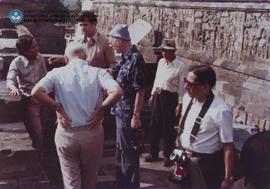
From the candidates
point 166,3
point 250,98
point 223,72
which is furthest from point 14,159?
point 166,3

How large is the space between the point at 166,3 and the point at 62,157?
742cm

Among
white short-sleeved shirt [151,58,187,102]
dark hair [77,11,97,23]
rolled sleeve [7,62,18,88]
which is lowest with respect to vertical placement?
white short-sleeved shirt [151,58,187,102]

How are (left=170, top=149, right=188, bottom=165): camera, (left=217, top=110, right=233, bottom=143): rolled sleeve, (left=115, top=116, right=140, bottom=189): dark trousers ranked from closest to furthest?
(left=217, top=110, right=233, bottom=143): rolled sleeve, (left=170, top=149, right=188, bottom=165): camera, (left=115, top=116, right=140, bottom=189): dark trousers

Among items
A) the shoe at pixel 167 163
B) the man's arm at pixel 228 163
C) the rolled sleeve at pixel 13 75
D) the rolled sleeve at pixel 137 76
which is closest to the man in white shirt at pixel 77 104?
the rolled sleeve at pixel 137 76

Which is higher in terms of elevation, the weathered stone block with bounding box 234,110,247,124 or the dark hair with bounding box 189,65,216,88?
the dark hair with bounding box 189,65,216,88

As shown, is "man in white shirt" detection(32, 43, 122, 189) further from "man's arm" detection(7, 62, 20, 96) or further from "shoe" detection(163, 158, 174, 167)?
"shoe" detection(163, 158, 174, 167)

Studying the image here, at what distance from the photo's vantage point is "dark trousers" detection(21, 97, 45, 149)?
5109 mm

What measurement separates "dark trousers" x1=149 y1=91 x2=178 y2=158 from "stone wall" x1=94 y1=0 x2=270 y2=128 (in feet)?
5.03

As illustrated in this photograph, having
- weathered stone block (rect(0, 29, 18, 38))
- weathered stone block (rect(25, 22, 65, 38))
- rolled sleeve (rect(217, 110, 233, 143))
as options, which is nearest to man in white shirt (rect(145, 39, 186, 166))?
rolled sleeve (rect(217, 110, 233, 143))

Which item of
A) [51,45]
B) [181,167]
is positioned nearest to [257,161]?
[181,167]

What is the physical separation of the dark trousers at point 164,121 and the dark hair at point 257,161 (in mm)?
2508

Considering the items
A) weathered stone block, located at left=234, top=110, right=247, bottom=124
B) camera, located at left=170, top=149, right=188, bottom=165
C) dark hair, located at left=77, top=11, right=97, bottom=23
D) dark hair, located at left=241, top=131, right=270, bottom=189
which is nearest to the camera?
camera, located at left=170, top=149, right=188, bottom=165

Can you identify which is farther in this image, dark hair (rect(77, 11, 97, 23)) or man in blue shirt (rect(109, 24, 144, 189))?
dark hair (rect(77, 11, 97, 23))

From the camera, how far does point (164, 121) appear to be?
20.1ft
